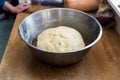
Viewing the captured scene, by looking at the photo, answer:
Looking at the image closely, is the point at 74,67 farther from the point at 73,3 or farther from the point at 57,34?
the point at 73,3

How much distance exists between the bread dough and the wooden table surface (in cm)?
7

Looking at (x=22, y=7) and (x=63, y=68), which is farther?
(x=22, y=7)

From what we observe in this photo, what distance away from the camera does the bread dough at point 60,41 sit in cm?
77

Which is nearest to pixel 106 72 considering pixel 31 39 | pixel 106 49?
pixel 106 49

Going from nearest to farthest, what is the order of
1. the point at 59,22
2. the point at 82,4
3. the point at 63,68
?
1. the point at 63,68
2. the point at 59,22
3. the point at 82,4

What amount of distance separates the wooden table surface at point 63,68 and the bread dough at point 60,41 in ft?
0.24

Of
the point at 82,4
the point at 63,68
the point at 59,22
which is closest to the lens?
the point at 63,68

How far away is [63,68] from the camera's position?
2.55 ft

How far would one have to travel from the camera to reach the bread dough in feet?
2.52

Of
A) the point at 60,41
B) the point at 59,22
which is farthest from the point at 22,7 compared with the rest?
the point at 60,41

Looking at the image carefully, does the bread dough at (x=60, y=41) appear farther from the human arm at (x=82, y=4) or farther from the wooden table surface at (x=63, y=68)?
the human arm at (x=82, y=4)

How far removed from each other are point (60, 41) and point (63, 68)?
11 centimetres

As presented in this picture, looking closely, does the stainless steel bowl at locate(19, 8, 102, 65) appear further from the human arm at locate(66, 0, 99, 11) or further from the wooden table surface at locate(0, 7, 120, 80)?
the human arm at locate(66, 0, 99, 11)

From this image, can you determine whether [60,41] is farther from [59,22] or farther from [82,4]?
[82,4]
